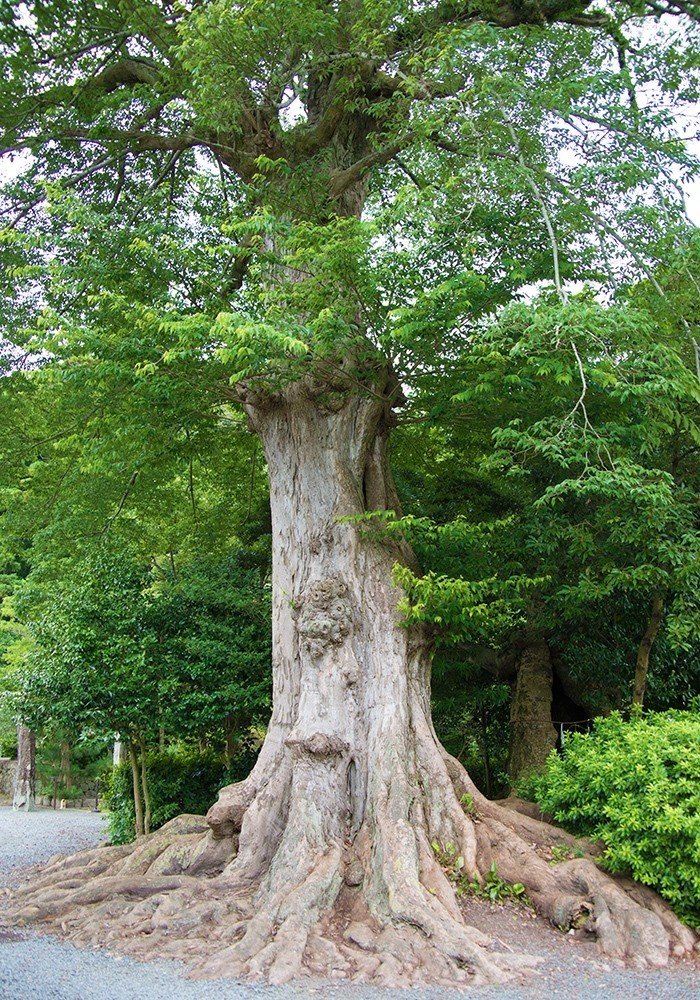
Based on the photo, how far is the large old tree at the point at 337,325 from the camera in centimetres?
578

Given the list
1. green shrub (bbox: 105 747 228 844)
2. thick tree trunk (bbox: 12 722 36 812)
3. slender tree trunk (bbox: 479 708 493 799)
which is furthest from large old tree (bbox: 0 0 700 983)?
thick tree trunk (bbox: 12 722 36 812)

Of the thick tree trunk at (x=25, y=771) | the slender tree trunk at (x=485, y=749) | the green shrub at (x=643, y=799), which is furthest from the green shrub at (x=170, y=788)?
the thick tree trunk at (x=25, y=771)

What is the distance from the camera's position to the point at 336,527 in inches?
299

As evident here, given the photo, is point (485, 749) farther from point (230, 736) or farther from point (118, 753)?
point (118, 753)

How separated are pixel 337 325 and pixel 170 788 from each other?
674 cm

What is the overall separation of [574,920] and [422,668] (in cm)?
245

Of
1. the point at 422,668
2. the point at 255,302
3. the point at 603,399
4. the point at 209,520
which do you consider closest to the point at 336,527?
the point at 422,668

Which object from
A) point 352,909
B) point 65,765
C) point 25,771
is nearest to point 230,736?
A: point 352,909

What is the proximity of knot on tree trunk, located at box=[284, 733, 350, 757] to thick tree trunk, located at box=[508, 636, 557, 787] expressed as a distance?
2.76 meters

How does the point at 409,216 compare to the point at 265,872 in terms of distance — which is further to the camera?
the point at 409,216

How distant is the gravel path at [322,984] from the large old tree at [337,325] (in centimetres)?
22

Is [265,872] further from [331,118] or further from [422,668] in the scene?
[331,118]

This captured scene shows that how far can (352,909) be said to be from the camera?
5727 mm

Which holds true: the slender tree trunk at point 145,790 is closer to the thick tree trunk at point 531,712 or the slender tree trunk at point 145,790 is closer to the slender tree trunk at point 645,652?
the thick tree trunk at point 531,712
